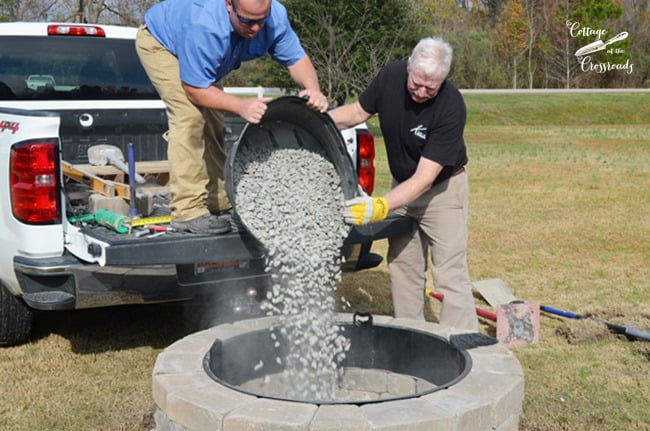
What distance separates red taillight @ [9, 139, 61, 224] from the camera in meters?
4.10

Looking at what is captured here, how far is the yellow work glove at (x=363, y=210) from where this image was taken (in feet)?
12.4

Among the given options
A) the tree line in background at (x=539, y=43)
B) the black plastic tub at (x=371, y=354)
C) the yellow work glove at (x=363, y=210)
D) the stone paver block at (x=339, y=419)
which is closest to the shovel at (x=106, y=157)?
the black plastic tub at (x=371, y=354)

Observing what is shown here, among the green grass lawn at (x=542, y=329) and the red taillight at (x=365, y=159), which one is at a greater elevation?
the red taillight at (x=365, y=159)

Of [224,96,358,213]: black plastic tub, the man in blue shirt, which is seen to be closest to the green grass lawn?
the man in blue shirt

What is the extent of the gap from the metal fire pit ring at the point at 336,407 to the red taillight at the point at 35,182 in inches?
49.4

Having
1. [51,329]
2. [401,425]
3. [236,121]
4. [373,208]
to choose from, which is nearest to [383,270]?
[236,121]

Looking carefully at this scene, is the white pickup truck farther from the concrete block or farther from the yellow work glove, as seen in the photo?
the concrete block

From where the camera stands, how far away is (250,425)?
2.69m

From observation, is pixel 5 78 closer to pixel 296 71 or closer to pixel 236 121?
pixel 236 121

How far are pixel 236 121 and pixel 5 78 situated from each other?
5.16 feet

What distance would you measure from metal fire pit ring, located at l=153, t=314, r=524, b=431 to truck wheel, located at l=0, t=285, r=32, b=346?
169cm

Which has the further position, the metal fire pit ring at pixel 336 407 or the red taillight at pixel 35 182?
the red taillight at pixel 35 182

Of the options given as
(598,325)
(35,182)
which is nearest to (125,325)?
(35,182)

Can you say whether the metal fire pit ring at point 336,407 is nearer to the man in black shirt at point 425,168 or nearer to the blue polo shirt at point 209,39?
the man in black shirt at point 425,168
